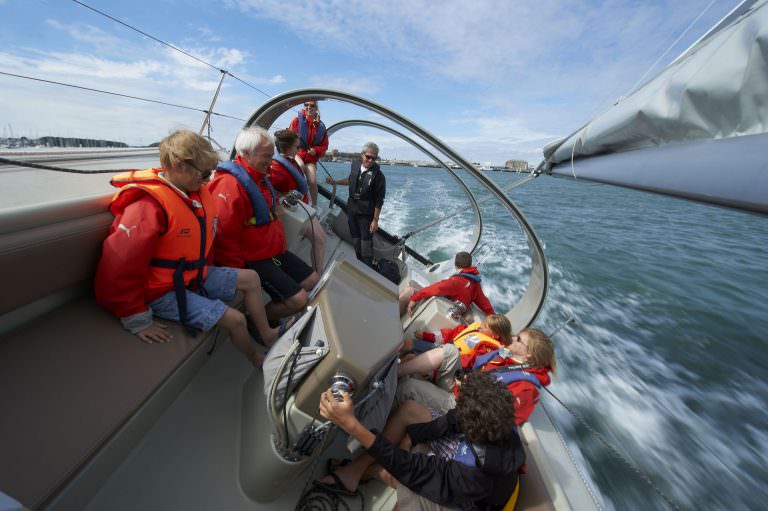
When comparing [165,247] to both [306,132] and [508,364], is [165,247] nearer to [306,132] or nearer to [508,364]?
[508,364]

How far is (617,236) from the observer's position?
1052 centimetres

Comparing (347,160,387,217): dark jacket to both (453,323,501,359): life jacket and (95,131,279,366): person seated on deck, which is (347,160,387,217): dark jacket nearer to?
(453,323,501,359): life jacket

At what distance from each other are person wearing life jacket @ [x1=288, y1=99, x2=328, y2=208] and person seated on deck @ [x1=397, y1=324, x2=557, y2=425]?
2.43 metres

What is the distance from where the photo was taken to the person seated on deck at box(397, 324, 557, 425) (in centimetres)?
176

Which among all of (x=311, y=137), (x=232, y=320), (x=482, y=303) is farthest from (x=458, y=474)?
(x=311, y=137)

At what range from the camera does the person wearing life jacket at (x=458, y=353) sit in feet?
6.83

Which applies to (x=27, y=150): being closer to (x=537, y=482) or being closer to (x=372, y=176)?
(x=372, y=176)

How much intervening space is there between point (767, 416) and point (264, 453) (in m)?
4.98

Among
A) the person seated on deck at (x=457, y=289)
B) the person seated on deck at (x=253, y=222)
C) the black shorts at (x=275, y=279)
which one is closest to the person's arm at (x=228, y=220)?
the person seated on deck at (x=253, y=222)

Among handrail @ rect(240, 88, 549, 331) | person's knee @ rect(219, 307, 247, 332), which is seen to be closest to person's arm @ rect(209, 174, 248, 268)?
person's knee @ rect(219, 307, 247, 332)

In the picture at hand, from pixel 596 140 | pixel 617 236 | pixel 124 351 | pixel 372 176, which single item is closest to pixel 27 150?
pixel 124 351

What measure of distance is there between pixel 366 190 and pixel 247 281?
2414 millimetres

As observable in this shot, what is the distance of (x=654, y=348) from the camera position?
4.55m

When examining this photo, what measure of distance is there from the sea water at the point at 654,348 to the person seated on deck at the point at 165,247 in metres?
2.07
